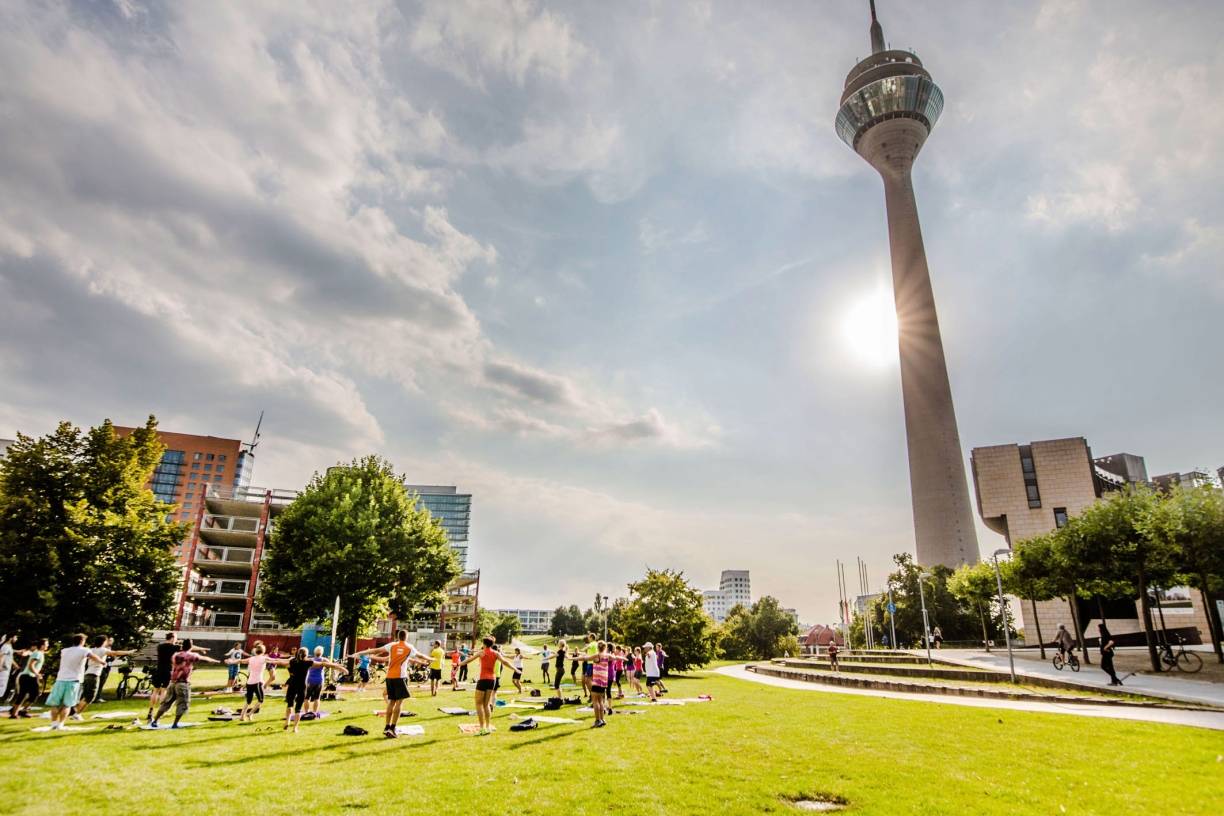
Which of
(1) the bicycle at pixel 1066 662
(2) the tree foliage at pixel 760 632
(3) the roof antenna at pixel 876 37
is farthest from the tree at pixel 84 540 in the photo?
(3) the roof antenna at pixel 876 37

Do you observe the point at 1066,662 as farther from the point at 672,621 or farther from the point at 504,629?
the point at 504,629

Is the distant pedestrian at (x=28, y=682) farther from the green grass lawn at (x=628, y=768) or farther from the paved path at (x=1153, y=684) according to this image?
the paved path at (x=1153, y=684)

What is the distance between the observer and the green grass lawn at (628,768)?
26.6ft

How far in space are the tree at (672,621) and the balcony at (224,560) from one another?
4730cm

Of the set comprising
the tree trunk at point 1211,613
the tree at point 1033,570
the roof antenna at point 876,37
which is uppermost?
the roof antenna at point 876,37

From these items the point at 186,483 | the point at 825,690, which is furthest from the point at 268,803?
the point at 186,483

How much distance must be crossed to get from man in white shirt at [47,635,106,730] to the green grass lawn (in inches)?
24.7

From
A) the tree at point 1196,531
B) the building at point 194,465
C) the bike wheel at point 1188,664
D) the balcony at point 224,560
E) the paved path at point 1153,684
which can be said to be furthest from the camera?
the building at point 194,465

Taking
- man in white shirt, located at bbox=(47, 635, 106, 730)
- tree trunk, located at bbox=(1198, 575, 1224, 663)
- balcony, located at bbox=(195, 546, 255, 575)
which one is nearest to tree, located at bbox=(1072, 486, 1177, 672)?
tree trunk, located at bbox=(1198, 575, 1224, 663)

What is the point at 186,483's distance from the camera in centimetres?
16525

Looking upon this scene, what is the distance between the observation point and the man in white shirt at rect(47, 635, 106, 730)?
44.1 ft

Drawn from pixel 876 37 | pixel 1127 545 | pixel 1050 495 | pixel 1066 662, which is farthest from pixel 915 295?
pixel 1127 545

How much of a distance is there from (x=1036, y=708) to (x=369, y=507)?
31.1m

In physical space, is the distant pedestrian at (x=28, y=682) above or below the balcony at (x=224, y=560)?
below
